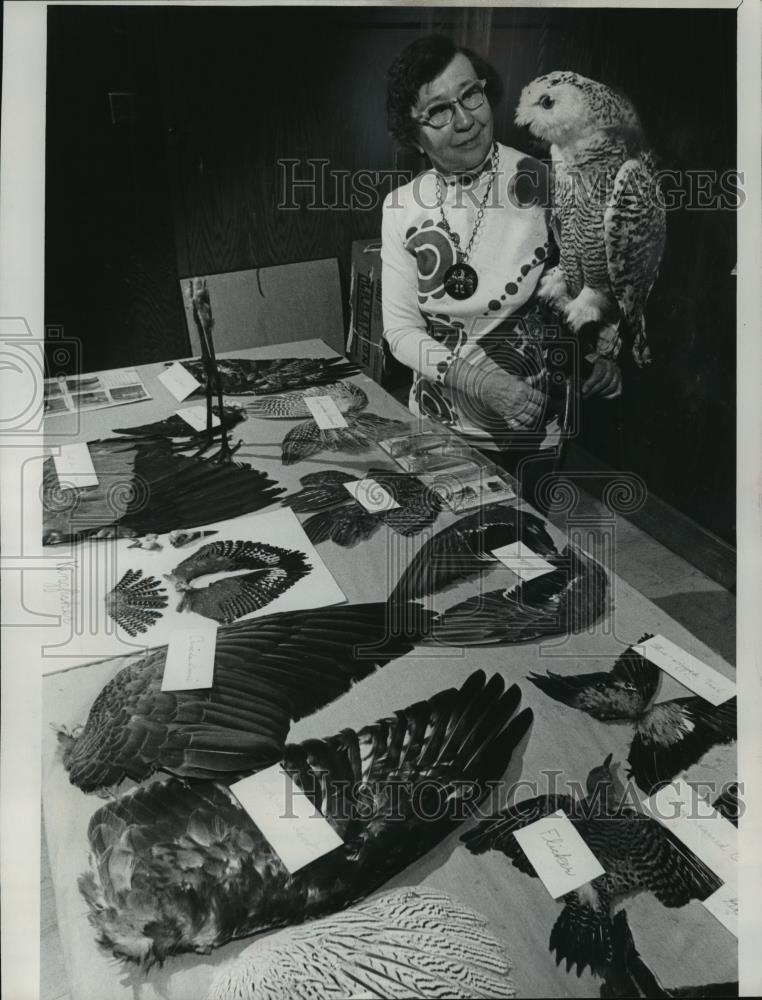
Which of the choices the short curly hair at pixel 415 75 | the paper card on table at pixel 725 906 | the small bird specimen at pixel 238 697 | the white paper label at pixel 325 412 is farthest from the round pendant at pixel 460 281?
the paper card on table at pixel 725 906

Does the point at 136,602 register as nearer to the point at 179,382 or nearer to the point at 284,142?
the point at 179,382

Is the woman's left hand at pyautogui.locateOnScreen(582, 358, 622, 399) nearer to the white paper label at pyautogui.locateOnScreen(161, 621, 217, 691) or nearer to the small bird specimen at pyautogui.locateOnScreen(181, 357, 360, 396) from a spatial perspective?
the small bird specimen at pyautogui.locateOnScreen(181, 357, 360, 396)

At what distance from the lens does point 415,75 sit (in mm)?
1436

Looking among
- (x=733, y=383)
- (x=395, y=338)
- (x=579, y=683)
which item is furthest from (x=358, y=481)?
(x=733, y=383)

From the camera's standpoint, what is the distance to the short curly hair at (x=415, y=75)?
54.1 inches

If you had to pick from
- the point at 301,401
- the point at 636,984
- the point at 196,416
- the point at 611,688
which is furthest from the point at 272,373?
the point at 636,984

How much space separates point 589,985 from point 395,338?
131 cm

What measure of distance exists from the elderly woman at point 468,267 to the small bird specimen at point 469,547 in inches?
14.5

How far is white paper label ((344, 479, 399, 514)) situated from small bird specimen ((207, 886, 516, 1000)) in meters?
0.77

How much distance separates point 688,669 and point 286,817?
640mm

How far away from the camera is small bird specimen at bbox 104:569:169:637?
125cm

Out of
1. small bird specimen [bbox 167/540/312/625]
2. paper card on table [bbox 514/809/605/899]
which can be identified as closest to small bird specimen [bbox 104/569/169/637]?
small bird specimen [bbox 167/540/312/625]

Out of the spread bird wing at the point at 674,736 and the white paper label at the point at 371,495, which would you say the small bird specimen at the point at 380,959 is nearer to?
the spread bird wing at the point at 674,736

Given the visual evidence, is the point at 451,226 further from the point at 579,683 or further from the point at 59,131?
the point at 579,683
